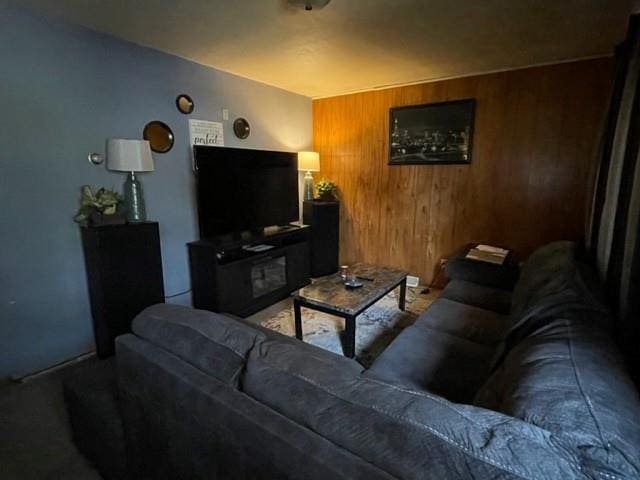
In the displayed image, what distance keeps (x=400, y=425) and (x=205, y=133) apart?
9.96 feet

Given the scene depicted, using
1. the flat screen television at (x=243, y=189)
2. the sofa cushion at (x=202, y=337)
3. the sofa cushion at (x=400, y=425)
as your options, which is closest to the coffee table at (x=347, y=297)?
the flat screen television at (x=243, y=189)

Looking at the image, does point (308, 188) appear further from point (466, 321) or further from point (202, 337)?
Result: point (202, 337)

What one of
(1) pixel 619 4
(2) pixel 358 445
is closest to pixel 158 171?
(2) pixel 358 445

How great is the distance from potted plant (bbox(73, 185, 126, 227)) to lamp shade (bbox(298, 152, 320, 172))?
2126mm

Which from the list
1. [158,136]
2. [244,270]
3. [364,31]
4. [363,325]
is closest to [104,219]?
[158,136]

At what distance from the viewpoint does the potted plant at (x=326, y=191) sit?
3.98 meters

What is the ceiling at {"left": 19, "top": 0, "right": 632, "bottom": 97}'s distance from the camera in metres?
1.91

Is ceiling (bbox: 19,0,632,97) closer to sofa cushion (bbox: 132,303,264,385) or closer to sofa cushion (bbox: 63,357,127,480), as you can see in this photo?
sofa cushion (bbox: 132,303,264,385)

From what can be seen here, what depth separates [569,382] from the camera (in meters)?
0.74

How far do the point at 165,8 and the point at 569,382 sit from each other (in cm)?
255

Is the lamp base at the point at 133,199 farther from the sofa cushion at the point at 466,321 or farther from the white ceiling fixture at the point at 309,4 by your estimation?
the sofa cushion at the point at 466,321

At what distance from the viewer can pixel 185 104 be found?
9.36ft

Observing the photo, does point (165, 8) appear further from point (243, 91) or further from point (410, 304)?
point (410, 304)

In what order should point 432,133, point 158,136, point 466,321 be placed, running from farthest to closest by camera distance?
point 432,133, point 158,136, point 466,321
